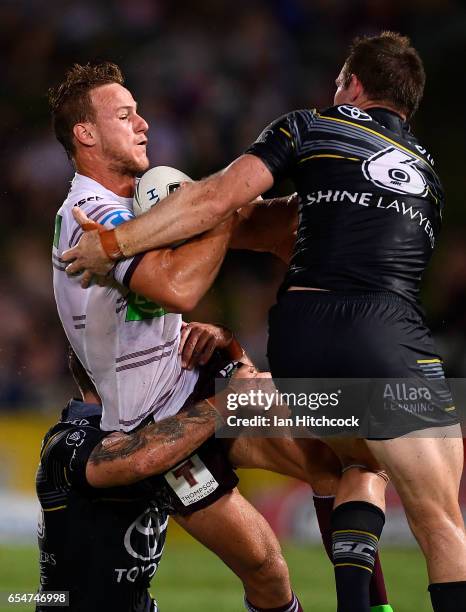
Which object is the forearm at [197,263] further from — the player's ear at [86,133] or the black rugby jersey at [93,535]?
the black rugby jersey at [93,535]

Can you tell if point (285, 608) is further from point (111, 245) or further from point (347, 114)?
point (347, 114)

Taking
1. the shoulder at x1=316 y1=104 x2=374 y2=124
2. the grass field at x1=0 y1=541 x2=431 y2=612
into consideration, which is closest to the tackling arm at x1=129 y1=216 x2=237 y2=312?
the shoulder at x1=316 y1=104 x2=374 y2=124

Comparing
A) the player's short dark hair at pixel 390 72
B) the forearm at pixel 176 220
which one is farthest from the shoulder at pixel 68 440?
the player's short dark hair at pixel 390 72

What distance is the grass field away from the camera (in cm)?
627

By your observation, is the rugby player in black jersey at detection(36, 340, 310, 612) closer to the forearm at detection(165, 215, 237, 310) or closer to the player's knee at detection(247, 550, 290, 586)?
the player's knee at detection(247, 550, 290, 586)

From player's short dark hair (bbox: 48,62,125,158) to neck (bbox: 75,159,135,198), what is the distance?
4.0 inches

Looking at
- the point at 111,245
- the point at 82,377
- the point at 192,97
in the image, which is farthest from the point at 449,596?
the point at 192,97

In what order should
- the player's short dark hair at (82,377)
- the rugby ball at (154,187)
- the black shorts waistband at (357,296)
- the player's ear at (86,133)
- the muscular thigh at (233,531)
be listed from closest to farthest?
1. the black shorts waistband at (357,296)
2. the rugby ball at (154,187)
3. the muscular thigh at (233,531)
4. the player's ear at (86,133)
5. the player's short dark hair at (82,377)

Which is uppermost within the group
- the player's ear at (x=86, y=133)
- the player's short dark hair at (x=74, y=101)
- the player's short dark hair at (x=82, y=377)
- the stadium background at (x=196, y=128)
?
the stadium background at (x=196, y=128)

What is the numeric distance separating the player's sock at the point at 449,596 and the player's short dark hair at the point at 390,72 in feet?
5.93

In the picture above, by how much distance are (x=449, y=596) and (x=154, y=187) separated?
191 cm

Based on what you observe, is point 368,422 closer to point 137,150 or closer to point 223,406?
point 223,406

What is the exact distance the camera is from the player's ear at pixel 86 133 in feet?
15.0

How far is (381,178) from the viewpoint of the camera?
12.8 feet
